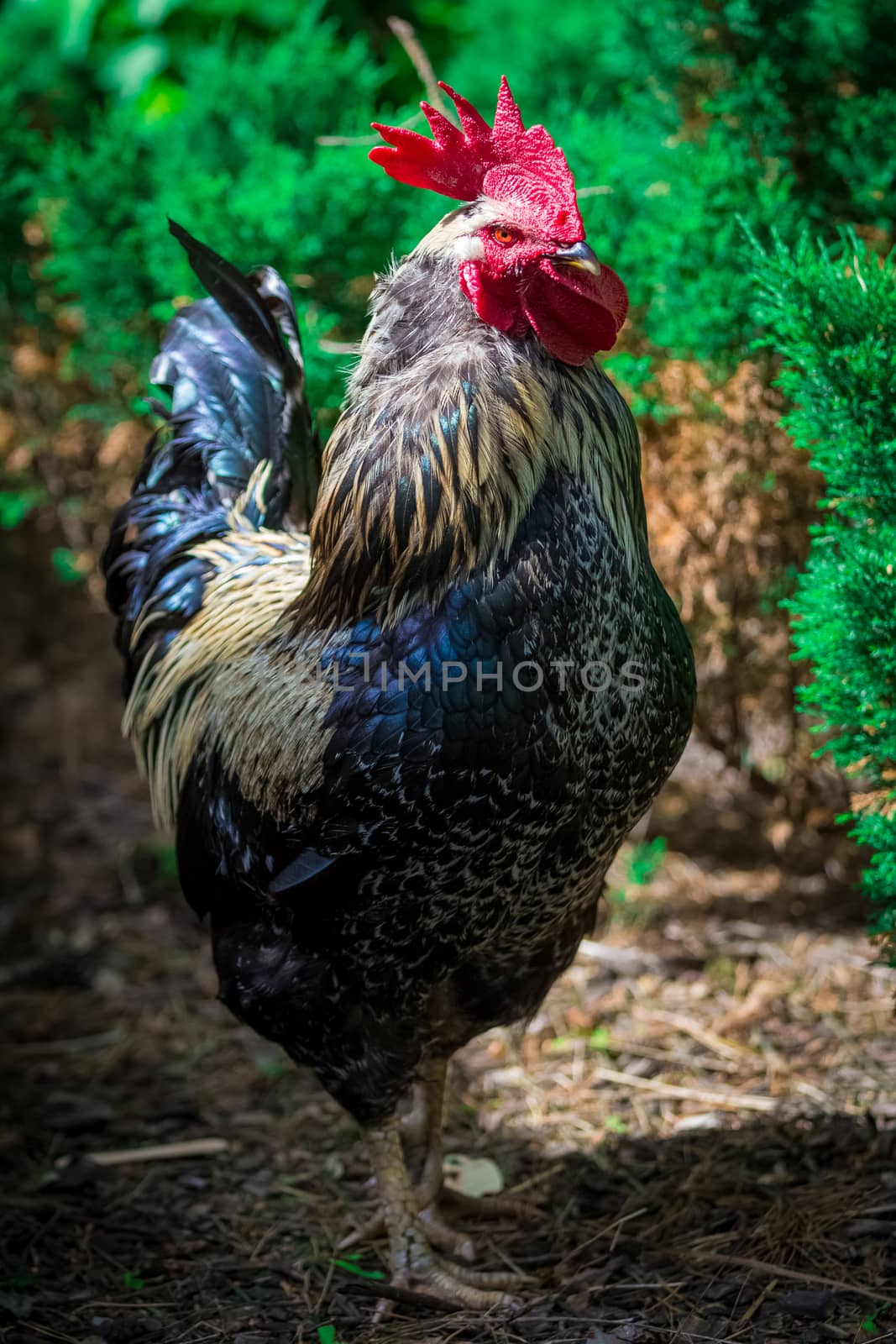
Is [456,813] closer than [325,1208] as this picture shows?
Yes

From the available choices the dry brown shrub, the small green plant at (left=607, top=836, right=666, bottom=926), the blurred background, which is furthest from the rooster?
the small green plant at (left=607, top=836, right=666, bottom=926)

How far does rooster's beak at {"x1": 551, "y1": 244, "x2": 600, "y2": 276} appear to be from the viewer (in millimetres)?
2367

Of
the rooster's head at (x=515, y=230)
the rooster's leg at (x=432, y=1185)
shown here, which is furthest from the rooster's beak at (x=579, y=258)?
the rooster's leg at (x=432, y=1185)

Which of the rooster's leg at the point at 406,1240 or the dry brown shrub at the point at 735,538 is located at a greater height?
the dry brown shrub at the point at 735,538

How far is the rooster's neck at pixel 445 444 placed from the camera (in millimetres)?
2457

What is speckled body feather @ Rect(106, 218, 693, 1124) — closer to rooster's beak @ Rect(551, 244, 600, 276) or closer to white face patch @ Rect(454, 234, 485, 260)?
white face patch @ Rect(454, 234, 485, 260)

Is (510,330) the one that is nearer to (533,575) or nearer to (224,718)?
(533,575)

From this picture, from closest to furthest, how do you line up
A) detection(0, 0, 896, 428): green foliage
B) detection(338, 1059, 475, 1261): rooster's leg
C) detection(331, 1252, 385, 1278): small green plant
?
detection(331, 1252, 385, 1278): small green plant < detection(338, 1059, 475, 1261): rooster's leg < detection(0, 0, 896, 428): green foliage

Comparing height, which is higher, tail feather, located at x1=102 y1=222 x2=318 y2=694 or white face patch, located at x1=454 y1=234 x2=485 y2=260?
white face patch, located at x1=454 y1=234 x2=485 y2=260

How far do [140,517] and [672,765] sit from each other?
6.37 feet

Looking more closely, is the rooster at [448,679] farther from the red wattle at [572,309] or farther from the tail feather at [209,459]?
the tail feather at [209,459]

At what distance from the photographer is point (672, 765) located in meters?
2.80

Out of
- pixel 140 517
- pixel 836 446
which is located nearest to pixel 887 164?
pixel 836 446

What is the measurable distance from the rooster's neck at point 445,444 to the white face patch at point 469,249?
0.03m
